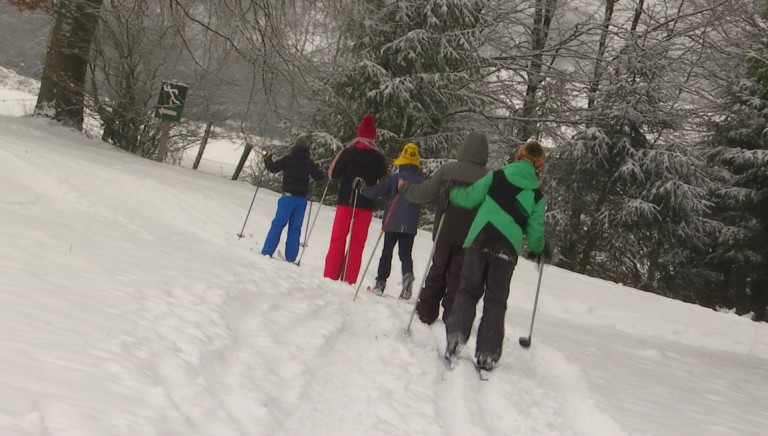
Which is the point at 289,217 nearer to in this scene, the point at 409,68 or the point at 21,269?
the point at 21,269

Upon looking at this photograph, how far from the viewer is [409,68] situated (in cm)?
1709

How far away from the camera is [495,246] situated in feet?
17.4

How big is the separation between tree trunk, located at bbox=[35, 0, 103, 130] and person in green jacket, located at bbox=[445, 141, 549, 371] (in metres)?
12.9

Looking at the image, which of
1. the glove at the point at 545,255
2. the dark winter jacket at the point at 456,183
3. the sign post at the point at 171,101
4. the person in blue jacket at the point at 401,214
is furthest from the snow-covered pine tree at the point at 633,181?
the glove at the point at 545,255

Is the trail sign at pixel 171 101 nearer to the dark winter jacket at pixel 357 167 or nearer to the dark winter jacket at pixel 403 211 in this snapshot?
the dark winter jacket at pixel 357 167

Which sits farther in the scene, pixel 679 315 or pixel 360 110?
pixel 360 110

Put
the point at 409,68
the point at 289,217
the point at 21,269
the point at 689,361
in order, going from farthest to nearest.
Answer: the point at 409,68 → the point at 289,217 → the point at 689,361 → the point at 21,269

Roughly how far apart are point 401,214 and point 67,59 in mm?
11844

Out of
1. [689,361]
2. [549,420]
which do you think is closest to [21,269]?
[549,420]

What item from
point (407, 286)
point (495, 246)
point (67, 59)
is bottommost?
point (407, 286)

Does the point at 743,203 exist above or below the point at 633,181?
above

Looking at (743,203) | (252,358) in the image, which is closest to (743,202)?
(743,203)

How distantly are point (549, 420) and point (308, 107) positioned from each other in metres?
16.9

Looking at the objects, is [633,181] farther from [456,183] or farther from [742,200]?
[456,183]
